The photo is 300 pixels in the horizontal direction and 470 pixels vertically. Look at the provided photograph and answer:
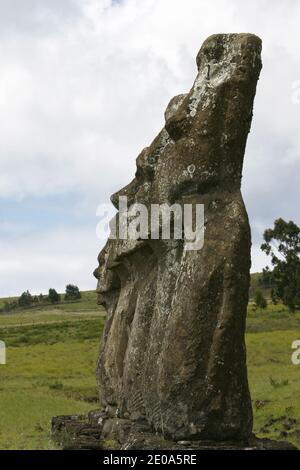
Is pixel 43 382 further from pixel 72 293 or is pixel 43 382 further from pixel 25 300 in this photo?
pixel 72 293

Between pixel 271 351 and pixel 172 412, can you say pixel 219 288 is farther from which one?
pixel 271 351

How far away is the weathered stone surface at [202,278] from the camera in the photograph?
10453 millimetres

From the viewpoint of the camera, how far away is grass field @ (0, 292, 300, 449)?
17766 mm

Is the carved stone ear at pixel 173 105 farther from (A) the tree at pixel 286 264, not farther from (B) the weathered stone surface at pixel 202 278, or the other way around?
(A) the tree at pixel 286 264

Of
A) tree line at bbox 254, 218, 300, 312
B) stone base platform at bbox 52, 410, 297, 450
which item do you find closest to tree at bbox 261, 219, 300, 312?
tree line at bbox 254, 218, 300, 312

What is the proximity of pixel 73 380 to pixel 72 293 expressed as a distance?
149328 mm

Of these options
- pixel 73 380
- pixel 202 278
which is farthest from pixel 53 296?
pixel 202 278

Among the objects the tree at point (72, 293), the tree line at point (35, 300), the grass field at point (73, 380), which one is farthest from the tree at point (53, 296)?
the grass field at point (73, 380)

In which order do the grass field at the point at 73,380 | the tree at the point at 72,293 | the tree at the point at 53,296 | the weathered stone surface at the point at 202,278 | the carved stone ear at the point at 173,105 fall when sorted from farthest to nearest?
the tree at the point at 72,293, the tree at the point at 53,296, the grass field at the point at 73,380, the carved stone ear at the point at 173,105, the weathered stone surface at the point at 202,278

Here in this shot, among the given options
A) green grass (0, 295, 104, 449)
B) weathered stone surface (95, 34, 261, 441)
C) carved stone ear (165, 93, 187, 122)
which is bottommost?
green grass (0, 295, 104, 449)

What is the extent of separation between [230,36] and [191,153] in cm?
197

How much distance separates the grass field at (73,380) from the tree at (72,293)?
107 meters

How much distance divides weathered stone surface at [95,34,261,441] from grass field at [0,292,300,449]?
3337mm

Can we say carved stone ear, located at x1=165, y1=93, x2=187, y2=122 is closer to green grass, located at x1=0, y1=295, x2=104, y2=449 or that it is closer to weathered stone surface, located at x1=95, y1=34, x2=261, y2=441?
weathered stone surface, located at x1=95, y1=34, x2=261, y2=441
